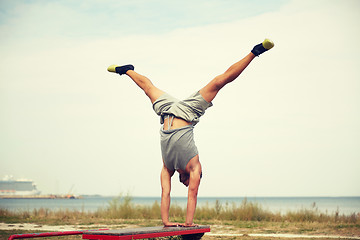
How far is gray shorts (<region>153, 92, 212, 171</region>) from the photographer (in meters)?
5.93

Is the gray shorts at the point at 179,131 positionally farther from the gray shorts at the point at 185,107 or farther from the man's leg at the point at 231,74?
the man's leg at the point at 231,74

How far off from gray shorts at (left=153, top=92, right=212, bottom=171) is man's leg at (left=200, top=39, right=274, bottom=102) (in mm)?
110

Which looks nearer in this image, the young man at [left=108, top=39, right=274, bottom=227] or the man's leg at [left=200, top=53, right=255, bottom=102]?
the man's leg at [left=200, top=53, right=255, bottom=102]

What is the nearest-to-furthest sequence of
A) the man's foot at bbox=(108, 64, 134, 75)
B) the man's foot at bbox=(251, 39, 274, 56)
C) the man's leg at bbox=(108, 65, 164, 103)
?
the man's foot at bbox=(251, 39, 274, 56) < the man's leg at bbox=(108, 65, 164, 103) < the man's foot at bbox=(108, 64, 134, 75)

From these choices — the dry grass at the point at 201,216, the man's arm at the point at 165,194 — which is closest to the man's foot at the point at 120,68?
the man's arm at the point at 165,194

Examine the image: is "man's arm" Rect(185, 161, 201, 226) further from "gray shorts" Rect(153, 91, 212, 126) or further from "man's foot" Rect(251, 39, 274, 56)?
"man's foot" Rect(251, 39, 274, 56)

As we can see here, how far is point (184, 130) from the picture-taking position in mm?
5996

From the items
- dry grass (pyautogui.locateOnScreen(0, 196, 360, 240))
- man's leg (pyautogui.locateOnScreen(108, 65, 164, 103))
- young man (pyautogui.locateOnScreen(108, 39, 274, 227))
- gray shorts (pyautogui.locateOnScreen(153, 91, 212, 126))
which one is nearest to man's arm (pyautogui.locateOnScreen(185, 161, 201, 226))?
young man (pyautogui.locateOnScreen(108, 39, 274, 227))

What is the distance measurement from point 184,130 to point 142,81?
103cm

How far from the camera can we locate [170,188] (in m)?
6.16

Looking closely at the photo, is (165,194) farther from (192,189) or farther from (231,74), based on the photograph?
(231,74)

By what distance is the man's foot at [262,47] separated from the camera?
5609 millimetres

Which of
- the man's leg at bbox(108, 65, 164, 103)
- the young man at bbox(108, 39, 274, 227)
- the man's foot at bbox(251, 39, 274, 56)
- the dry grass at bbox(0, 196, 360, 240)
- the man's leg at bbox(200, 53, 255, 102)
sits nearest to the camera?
the man's foot at bbox(251, 39, 274, 56)

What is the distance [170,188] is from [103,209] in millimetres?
9290
